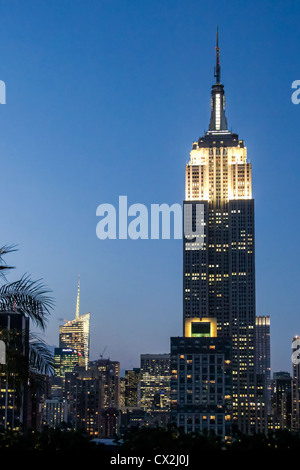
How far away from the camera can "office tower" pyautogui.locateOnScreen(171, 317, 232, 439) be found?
107312 mm

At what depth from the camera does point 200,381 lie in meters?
112

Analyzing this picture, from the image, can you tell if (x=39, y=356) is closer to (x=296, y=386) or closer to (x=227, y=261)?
(x=227, y=261)

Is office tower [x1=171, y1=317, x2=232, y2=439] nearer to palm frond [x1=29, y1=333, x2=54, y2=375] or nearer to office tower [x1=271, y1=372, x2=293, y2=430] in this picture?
office tower [x1=271, y1=372, x2=293, y2=430]

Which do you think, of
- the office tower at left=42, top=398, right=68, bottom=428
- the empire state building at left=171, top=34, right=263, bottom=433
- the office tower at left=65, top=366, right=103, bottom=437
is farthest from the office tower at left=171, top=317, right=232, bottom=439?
the office tower at left=42, top=398, right=68, bottom=428

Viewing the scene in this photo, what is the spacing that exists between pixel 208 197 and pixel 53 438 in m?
146

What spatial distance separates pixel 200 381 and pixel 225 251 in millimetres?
42462

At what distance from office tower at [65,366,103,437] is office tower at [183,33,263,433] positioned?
38584 mm

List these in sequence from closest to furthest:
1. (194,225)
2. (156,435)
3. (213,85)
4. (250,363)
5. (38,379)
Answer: (156,435)
(38,379)
(250,363)
(194,225)
(213,85)

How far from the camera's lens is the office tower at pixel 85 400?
163 m

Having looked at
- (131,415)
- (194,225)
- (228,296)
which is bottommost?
(131,415)

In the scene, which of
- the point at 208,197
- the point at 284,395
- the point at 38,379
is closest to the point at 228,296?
the point at 208,197

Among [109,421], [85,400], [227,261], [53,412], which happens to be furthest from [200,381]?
[109,421]

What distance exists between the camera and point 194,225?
155250mm
